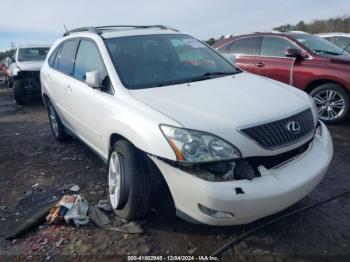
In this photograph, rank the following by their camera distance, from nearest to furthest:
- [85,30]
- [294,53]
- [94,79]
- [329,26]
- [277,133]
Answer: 1. [277,133]
2. [94,79]
3. [85,30]
4. [294,53]
5. [329,26]

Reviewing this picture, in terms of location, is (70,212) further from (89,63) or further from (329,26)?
(329,26)

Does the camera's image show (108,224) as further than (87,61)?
No

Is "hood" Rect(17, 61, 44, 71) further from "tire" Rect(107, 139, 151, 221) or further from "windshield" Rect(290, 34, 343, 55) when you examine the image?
"tire" Rect(107, 139, 151, 221)

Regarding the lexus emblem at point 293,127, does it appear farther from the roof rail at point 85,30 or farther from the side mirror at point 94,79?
the roof rail at point 85,30

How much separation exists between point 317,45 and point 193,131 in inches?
198

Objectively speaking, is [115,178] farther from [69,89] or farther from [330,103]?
[330,103]

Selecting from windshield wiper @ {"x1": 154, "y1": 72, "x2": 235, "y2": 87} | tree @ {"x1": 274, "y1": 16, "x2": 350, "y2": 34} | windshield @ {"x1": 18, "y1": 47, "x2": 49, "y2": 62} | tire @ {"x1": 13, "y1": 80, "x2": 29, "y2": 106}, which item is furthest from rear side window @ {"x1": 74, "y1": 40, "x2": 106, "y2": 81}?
tree @ {"x1": 274, "y1": 16, "x2": 350, "y2": 34}

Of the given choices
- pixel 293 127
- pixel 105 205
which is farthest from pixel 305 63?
pixel 105 205

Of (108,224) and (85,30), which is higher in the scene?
(85,30)

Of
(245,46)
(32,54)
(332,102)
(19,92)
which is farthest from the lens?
(32,54)

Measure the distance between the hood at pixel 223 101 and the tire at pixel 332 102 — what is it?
274 cm

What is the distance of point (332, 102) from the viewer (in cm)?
558

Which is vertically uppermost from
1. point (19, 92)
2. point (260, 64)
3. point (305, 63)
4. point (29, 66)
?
point (305, 63)

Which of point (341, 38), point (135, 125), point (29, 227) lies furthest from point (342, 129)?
point (341, 38)
